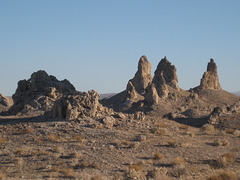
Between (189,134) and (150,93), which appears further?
(150,93)

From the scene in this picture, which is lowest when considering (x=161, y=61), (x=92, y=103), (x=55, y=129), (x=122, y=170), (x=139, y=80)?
(x=122, y=170)

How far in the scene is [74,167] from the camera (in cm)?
1264

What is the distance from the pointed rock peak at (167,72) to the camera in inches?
2891

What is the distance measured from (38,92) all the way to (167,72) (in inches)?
1939

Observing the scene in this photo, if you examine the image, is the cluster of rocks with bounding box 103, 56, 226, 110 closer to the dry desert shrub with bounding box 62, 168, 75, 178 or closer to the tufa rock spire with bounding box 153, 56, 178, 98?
the tufa rock spire with bounding box 153, 56, 178, 98

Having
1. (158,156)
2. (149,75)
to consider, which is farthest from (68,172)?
(149,75)

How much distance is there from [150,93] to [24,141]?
3917 centimetres

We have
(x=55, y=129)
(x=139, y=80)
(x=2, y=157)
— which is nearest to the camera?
(x=2, y=157)

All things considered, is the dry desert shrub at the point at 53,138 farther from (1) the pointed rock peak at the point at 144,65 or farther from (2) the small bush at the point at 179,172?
(1) the pointed rock peak at the point at 144,65

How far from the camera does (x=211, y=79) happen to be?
7856 cm

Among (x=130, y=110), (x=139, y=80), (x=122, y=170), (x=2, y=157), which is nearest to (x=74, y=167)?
(x=122, y=170)

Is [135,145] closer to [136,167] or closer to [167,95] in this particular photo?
[136,167]

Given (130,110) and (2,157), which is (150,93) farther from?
(2,157)

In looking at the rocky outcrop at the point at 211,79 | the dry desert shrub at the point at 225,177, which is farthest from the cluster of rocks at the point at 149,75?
the dry desert shrub at the point at 225,177
